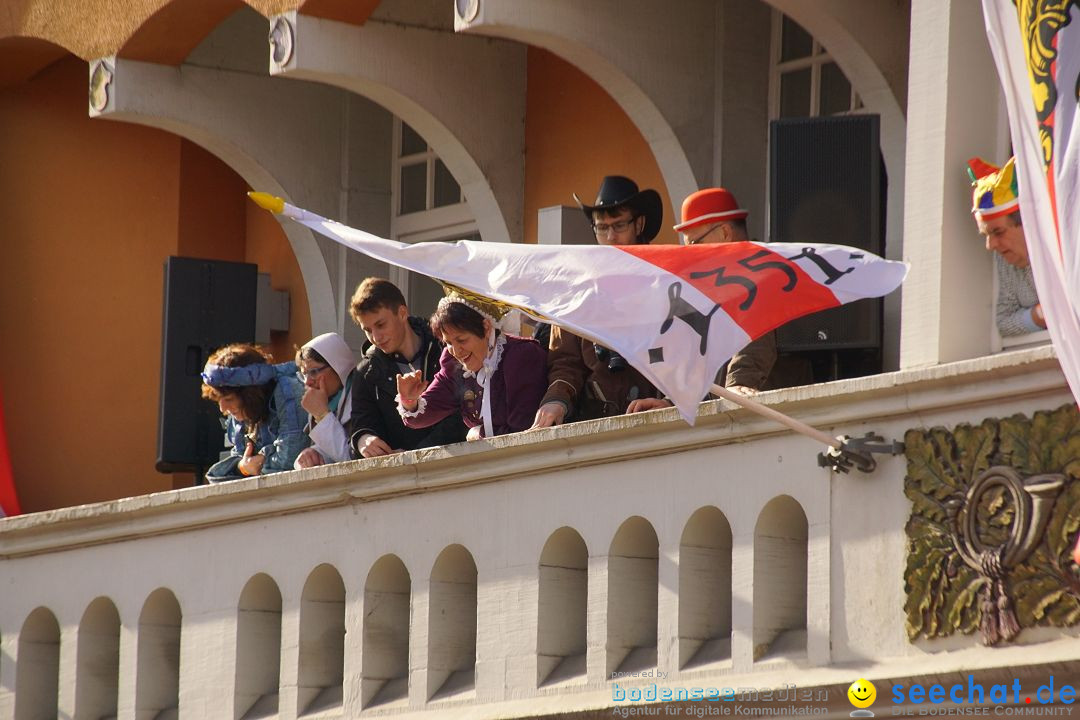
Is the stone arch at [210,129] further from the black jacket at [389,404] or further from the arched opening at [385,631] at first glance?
the arched opening at [385,631]

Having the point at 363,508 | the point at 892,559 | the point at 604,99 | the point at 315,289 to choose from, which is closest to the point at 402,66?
the point at 604,99

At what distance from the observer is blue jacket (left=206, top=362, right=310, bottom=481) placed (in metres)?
12.8

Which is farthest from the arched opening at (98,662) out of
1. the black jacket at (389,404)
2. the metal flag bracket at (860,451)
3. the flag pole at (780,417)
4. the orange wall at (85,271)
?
the metal flag bracket at (860,451)

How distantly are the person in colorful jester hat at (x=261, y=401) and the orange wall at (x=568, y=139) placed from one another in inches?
96.9

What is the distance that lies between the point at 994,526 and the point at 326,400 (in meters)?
4.01

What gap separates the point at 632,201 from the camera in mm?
11531

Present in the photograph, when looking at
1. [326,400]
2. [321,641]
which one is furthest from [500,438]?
[321,641]

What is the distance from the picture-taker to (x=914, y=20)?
404 inches

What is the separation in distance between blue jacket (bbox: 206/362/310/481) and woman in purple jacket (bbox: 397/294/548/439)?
3.68 ft

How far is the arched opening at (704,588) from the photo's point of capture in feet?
34.6

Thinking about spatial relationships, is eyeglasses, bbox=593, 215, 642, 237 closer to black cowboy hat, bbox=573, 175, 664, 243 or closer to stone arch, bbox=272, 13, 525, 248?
black cowboy hat, bbox=573, 175, 664, 243

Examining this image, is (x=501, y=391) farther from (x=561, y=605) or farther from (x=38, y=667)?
(x=38, y=667)

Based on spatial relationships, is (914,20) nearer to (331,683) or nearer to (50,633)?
(331,683)

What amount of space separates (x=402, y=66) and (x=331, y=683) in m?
3.60
